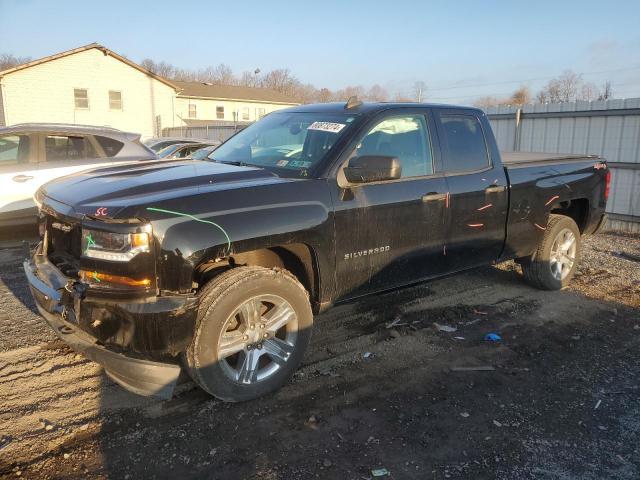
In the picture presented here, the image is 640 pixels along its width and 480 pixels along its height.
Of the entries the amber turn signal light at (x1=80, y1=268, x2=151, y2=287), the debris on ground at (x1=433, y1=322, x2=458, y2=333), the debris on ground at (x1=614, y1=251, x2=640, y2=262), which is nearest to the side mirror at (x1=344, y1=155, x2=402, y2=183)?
the amber turn signal light at (x1=80, y1=268, x2=151, y2=287)

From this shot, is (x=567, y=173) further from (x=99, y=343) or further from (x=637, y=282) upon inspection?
(x=99, y=343)

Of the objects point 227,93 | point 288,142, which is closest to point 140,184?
point 288,142

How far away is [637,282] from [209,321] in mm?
5602

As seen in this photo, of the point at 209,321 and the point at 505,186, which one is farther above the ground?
the point at 505,186

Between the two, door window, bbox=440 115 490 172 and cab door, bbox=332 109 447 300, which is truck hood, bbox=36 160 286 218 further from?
door window, bbox=440 115 490 172

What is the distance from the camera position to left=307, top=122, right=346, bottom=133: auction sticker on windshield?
406 cm

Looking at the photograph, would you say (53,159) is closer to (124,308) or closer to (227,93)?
(124,308)

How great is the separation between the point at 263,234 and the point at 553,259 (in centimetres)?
397

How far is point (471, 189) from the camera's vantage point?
4617 mm

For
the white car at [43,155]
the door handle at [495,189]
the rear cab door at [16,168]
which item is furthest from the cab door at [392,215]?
the rear cab door at [16,168]

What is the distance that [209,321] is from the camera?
312 cm

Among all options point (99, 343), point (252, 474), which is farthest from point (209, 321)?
point (252, 474)

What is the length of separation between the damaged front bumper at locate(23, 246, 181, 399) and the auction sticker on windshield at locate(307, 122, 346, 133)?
6.99 ft

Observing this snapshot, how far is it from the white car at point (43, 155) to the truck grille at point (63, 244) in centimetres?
348
